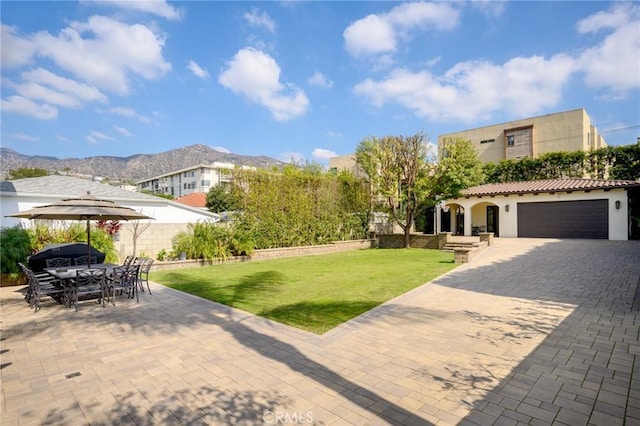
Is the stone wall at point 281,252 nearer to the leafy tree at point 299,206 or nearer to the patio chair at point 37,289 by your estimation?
the leafy tree at point 299,206

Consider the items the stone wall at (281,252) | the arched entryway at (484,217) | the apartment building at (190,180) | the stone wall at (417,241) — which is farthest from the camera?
the apartment building at (190,180)

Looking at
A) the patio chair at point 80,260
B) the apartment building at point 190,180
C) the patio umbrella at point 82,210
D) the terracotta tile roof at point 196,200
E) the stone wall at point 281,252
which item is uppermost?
the apartment building at point 190,180

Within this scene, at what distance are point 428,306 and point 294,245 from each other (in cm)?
1155

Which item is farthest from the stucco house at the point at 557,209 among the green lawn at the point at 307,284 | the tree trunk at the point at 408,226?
the green lawn at the point at 307,284

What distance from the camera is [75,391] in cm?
390

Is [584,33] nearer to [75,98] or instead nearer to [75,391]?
[75,391]

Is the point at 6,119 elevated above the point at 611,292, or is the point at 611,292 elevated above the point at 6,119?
the point at 6,119

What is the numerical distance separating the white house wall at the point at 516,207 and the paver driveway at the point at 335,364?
1705cm

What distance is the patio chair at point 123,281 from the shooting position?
7.87 metres

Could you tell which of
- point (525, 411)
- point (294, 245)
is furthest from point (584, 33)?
point (525, 411)

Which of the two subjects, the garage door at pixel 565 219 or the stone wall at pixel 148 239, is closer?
the stone wall at pixel 148 239

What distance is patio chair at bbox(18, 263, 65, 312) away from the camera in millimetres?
7251

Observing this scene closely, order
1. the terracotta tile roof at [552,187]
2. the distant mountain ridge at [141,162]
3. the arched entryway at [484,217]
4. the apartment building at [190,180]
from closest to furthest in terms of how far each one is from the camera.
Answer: the terracotta tile roof at [552,187]
the arched entryway at [484,217]
the apartment building at [190,180]
the distant mountain ridge at [141,162]

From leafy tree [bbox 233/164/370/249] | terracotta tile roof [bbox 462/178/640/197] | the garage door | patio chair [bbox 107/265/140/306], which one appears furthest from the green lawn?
terracotta tile roof [bbox 462/178/640/197]
